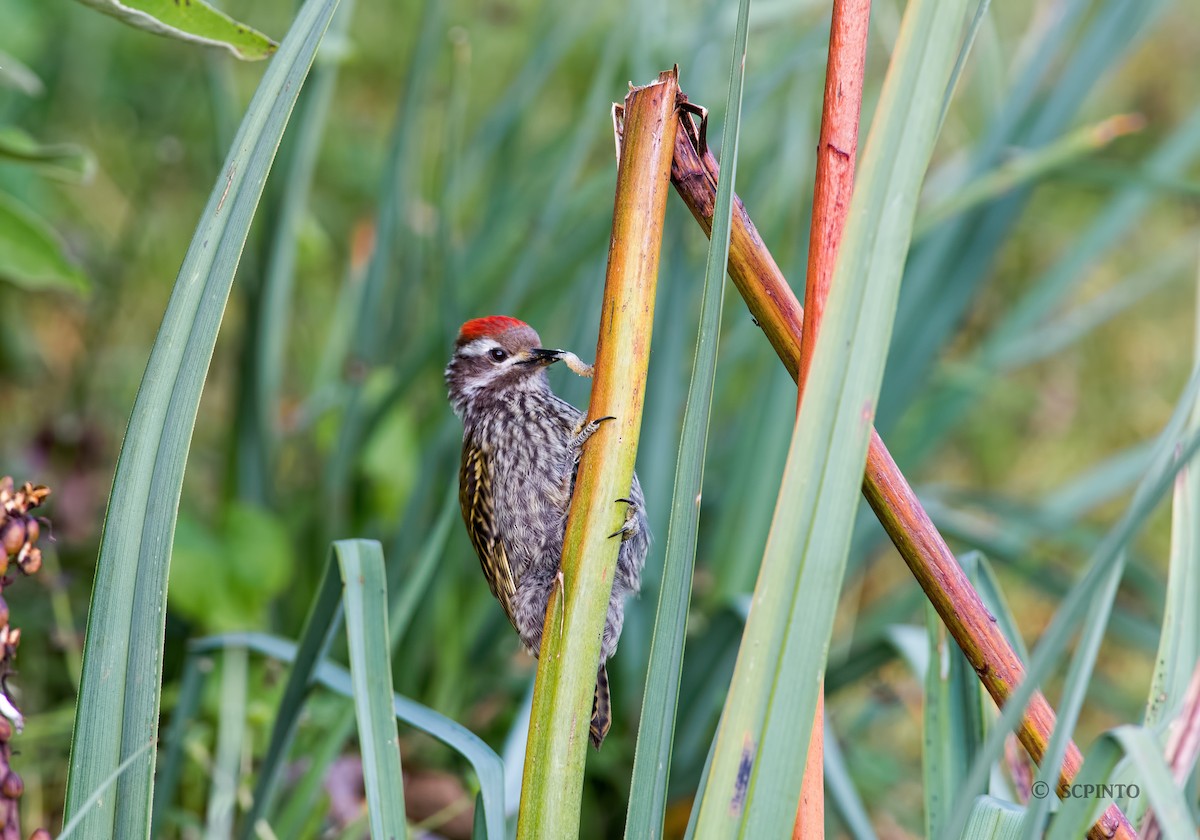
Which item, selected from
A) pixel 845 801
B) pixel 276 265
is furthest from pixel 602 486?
pixel 276 265

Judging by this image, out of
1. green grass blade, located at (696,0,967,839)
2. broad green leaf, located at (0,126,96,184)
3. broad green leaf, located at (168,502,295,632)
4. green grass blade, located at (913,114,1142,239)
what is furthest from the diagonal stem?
broad green leaf, located at (168,502,295,632)

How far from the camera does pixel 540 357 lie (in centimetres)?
212

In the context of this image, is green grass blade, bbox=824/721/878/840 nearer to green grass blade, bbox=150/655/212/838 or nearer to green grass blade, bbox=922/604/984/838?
green grass blade, bbox=922/604/984/838

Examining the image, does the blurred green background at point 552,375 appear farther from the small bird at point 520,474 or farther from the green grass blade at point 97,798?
the green grass blade at point 97,798

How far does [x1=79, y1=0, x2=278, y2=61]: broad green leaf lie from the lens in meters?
1.38

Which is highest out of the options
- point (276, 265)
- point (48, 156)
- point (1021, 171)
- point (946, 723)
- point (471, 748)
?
point (1021, 171)

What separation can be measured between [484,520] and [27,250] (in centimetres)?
91

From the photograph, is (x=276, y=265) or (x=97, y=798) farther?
(x=276, y=265)

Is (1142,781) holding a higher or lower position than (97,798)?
higher

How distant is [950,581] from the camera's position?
45.1 inches

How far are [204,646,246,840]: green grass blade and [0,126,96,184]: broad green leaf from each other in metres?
1.00

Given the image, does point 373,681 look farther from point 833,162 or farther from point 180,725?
point 180,725

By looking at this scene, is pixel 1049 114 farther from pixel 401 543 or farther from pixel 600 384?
pixel 600 384

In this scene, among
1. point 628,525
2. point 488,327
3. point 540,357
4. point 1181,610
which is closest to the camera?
point 1181,610
